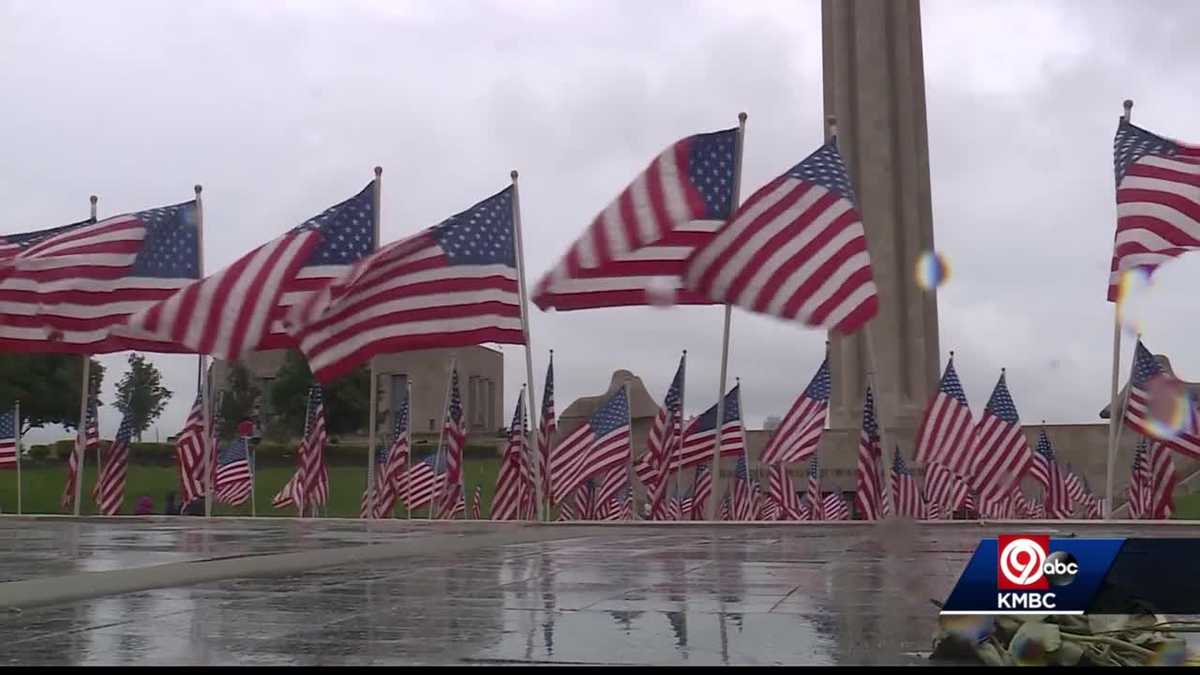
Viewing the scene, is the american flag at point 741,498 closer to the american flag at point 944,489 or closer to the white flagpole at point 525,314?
the american flag at point 944,489

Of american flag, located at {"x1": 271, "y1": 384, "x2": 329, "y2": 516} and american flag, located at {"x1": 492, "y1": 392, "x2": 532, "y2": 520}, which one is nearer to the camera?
american flag, located at {"x1": 492, "y1": 392, "x2": 532, "y2": 520}

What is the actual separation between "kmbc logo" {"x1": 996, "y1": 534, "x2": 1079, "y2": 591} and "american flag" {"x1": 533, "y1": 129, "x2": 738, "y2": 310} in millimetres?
10298

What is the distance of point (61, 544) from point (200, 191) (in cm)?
909

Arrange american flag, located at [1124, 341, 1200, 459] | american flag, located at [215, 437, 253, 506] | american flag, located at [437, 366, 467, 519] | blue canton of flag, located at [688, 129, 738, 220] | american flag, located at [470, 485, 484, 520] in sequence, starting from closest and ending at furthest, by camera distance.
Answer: blue canton of flag, located at [688, 129, 738, 220]
american flag, located at [1124, 341, 1200, 459]
american flag, located at [437, 366, 467, 519]
american flag, located at [215, 437, 253, 506]
american flag, located at [470, 485, 484, 520]

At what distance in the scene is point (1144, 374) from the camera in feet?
71.2

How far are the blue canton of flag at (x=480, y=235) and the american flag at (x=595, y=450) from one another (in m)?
6.48

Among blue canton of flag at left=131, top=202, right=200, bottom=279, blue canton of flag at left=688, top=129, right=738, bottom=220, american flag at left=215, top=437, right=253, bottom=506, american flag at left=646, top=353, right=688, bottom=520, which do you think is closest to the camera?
blue canton of flag at left=688, top=129, right=738, bottom=220

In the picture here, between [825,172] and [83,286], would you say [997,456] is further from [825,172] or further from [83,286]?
[83,286]

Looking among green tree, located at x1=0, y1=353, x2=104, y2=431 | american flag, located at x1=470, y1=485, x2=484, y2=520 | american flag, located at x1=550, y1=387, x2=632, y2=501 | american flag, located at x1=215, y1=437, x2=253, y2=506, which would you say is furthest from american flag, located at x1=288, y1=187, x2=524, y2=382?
green tree, located at x1=0, y1=353, x2=104, y2=431

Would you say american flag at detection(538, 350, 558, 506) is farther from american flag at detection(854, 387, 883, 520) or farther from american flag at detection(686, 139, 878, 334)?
american flag at detection(686, 139, 878, 334)

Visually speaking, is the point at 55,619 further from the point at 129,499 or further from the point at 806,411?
the point at 129,499

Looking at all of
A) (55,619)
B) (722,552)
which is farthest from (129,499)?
(55,619)

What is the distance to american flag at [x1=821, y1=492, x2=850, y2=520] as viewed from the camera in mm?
34394

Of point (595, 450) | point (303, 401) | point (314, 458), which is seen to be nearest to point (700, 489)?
point (595, 450)
